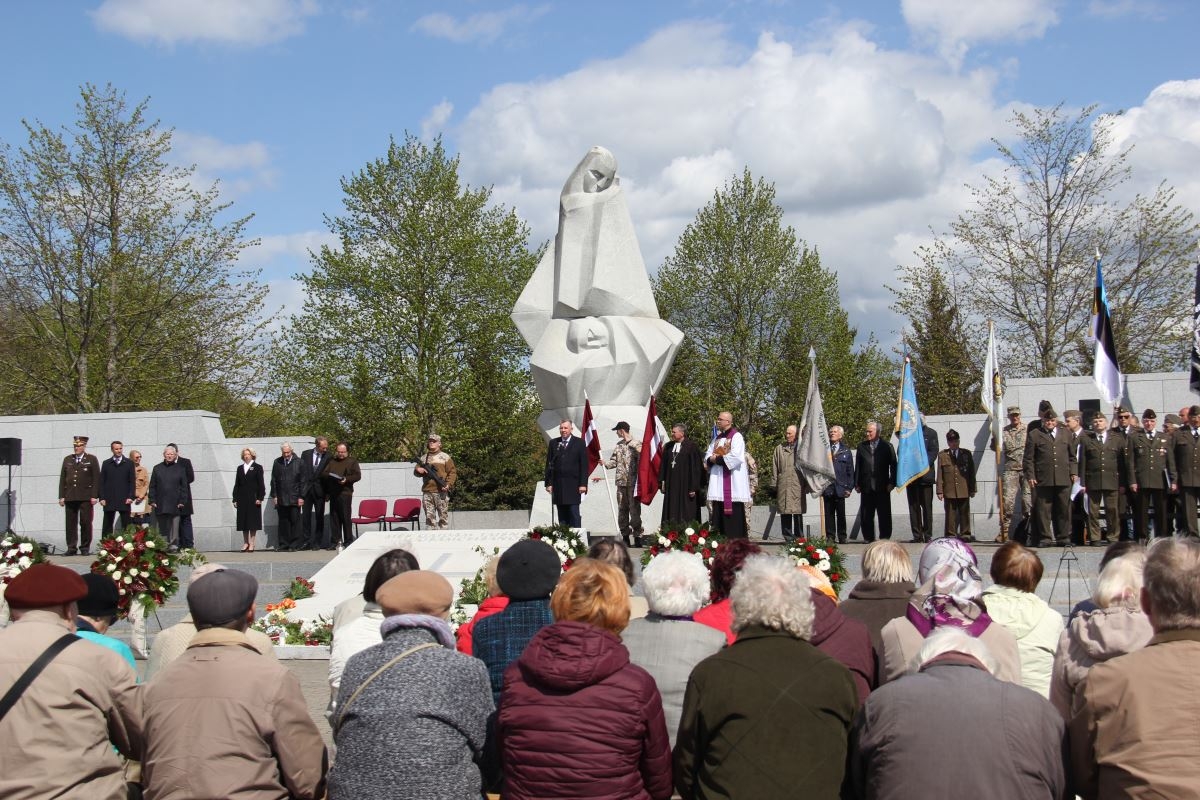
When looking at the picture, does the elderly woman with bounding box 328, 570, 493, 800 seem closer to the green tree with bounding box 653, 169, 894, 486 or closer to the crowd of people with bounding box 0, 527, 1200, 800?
the crowd of people with bounding box 0, 527, 1200, 800

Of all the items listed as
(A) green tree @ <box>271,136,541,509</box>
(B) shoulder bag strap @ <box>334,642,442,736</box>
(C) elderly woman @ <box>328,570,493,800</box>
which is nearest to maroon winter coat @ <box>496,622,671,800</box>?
(C) elderly woman @ <box>328,570,493,800</box>

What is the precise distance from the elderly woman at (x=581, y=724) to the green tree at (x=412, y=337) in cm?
2711

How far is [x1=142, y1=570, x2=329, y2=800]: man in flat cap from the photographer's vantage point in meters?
3.37

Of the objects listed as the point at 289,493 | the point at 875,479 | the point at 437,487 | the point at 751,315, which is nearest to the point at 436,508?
the point at 437,487

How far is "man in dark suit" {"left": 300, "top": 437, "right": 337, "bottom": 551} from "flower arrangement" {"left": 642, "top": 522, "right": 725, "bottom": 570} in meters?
8.92

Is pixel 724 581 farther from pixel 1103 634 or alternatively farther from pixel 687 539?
pixel 687 539

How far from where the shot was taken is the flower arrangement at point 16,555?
9062 mm

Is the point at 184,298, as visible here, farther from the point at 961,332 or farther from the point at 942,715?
the point at 942,715

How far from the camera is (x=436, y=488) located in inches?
652

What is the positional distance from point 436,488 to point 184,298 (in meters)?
13.7

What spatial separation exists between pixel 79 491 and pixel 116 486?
0.63 m

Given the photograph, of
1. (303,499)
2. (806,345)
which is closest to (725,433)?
(303,499)

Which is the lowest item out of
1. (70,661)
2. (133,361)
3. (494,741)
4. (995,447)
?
(494,741)

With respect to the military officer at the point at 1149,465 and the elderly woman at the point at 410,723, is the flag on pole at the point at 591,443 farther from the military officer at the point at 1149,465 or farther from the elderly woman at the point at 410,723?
the elderly woman at the point at 410,723
